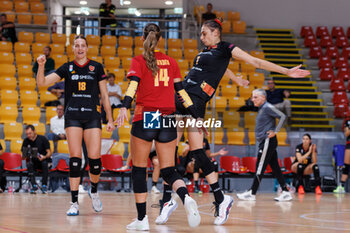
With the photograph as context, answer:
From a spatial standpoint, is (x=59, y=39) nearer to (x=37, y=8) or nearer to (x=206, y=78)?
(x=37, y=8)

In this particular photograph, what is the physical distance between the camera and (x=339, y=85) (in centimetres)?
1805

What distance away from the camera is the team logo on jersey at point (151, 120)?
4688 millimetres

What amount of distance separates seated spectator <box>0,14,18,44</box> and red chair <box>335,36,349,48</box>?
1222 cm

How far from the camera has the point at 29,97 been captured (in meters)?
14.6

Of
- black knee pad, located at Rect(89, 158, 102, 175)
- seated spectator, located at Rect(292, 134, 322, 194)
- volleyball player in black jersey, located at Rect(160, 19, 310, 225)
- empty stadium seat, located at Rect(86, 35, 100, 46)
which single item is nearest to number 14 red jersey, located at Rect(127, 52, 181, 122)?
volleyball player in black jersey, located at Rect(160, 19, 310, 225)

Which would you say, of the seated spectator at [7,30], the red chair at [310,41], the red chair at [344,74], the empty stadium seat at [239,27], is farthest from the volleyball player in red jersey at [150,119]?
the red chair at [310,41]

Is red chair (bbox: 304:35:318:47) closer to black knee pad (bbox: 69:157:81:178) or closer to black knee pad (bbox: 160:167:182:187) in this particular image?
black knee pad (bbox: 69:157:81:178)

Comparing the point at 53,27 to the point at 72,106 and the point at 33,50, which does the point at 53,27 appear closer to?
Answer: the point at 33,50

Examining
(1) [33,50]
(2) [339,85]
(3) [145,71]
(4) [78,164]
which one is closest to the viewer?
(3) [145,71]

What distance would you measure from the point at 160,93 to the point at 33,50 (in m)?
13.1

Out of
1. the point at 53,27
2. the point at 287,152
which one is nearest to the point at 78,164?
the point at 287,152

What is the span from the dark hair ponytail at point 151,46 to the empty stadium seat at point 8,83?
36.5ft

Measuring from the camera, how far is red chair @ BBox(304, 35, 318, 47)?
20734 mm

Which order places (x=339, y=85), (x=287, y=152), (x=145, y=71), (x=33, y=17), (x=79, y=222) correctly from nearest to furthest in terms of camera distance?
(x=145, y=71), (x=79, y=222), (x=287, y=152), (x=339, y=85), (x=33, y=17)
